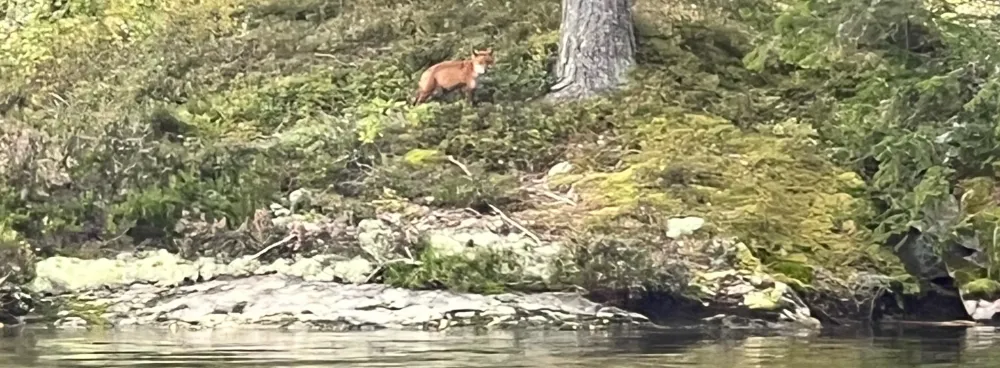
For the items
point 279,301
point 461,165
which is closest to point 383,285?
point 279,301

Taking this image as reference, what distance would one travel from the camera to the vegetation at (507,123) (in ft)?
31.1

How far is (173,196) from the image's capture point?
9.59m

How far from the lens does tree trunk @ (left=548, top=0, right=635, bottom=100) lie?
10.9 metres

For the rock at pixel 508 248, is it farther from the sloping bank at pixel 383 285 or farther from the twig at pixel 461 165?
the twig at pixel 461 165

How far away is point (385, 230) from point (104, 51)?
3.86 metres

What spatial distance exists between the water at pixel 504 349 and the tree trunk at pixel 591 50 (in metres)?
3.19

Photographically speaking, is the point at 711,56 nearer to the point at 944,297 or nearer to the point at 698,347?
the point at 944,297

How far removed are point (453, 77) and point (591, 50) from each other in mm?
1161

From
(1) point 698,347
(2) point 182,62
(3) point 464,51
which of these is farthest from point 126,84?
(1) point 698,347

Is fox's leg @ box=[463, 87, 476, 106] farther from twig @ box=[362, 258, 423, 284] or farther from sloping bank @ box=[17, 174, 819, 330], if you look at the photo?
twig @ box=[362, 258, 423, 284]

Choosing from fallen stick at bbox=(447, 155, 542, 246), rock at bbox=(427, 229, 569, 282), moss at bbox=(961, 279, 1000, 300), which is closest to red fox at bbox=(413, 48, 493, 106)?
fallen stick at bbox=(447, 155, 542, 246)

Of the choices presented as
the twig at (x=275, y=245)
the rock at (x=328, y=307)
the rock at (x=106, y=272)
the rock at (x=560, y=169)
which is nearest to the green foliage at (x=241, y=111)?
the rock at (x=560, y=169)

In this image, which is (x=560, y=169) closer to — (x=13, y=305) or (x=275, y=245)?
(x=275, y=245)

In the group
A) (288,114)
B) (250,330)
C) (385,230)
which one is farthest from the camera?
(288,114)
